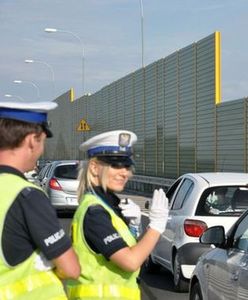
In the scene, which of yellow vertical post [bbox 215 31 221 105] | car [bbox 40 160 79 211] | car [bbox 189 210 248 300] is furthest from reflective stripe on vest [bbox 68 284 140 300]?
yellow vertical post [bbox 215 31 221 105]

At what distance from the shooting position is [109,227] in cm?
337

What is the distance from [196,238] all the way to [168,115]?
2235 cm

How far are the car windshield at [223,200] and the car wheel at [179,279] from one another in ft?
2.30

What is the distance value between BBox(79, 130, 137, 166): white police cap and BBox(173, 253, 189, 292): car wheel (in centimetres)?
540

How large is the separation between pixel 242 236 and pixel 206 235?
1.83 feet

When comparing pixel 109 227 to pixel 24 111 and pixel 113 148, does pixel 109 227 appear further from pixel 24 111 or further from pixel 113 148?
pixel 24 111

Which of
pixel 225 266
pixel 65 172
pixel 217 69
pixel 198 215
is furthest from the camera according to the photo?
pixel 217 69

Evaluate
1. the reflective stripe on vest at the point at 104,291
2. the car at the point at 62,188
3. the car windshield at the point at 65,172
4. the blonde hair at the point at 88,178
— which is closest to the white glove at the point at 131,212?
the blonde hair at the point at 88,178

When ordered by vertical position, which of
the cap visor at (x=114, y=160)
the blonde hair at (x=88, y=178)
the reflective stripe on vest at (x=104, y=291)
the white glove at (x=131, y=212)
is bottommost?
the reflective stripe on vest at (x=104, y=291)

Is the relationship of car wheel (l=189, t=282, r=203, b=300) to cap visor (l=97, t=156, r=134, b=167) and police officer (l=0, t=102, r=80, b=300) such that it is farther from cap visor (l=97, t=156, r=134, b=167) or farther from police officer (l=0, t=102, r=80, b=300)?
police officer (l=0, t=102, r=80, b=300)

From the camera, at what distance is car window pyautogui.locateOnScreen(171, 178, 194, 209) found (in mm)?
9431

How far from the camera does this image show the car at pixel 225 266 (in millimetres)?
5141

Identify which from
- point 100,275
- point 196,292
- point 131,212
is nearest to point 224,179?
point 196,292

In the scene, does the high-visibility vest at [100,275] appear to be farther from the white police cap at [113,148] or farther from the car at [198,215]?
the car at [198,215]
